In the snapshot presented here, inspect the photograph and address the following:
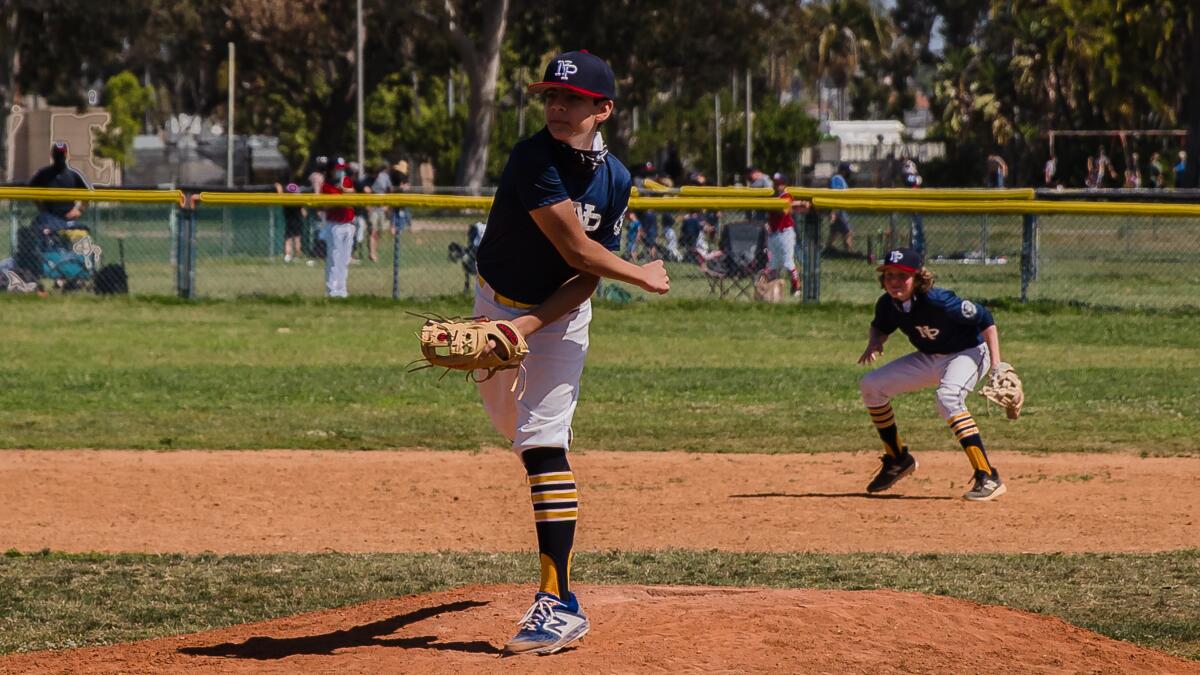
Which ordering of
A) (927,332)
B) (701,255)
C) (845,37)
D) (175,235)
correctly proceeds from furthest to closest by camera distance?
(845,37) < (701,255) < (175,235) < (927,332)

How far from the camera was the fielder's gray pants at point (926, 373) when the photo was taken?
9.41m

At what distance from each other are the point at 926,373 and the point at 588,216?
460 cm

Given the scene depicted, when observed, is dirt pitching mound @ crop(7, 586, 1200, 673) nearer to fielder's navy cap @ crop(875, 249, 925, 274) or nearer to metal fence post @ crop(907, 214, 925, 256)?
fielder's navy cap @ crop(875, 249, 925, 274)

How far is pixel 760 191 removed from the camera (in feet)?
69.6

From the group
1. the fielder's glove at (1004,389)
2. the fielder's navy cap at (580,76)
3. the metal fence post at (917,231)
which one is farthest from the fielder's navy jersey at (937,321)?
the metal fence post at (917,231)

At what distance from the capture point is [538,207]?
5.27m

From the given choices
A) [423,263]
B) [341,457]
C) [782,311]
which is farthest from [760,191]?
[341,457]

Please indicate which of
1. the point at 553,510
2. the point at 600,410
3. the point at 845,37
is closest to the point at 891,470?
the point at 600,410

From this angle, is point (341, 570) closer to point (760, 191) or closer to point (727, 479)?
point (727, 479)

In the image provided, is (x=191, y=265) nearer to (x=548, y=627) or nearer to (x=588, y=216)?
(x=588, y=216)

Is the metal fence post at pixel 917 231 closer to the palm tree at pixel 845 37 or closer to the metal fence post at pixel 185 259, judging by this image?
the metal fence post at pixel 185 259

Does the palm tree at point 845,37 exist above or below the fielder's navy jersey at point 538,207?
above

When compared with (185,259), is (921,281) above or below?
above

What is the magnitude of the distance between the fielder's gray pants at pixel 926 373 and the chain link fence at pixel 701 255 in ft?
31.2
